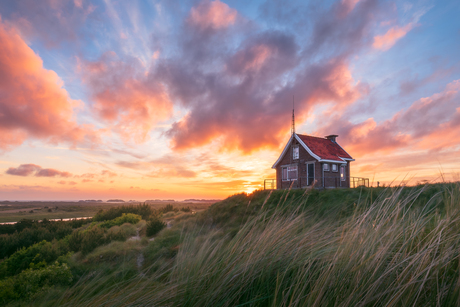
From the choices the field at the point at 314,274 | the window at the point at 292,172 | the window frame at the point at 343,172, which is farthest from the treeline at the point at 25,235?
the window frame at the point at 343,172

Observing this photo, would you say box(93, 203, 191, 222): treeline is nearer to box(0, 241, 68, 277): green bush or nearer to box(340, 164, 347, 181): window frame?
box(0, 241, 68, 277): green bush

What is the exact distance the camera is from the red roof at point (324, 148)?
2147cm

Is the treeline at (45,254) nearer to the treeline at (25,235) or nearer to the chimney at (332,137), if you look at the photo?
the treeline at (25,235)

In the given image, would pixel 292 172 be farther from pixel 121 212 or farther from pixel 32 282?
pixel 32 282

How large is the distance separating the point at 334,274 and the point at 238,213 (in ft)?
48.0

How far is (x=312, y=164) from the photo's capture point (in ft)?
69.5

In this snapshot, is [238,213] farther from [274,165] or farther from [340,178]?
[340,178]

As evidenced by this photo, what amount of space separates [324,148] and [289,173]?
418 centimetres

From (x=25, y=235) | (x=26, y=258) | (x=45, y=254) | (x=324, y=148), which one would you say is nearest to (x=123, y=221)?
(x=25, y=235)

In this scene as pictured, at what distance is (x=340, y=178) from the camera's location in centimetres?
2167

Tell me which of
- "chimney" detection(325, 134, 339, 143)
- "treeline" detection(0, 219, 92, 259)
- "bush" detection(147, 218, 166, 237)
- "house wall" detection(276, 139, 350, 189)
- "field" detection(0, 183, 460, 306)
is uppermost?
"chimney" detection(325, 134, 339, 143)

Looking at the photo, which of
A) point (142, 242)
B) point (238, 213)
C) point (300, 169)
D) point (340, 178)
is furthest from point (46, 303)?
point (340, 178)

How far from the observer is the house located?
68.1ft

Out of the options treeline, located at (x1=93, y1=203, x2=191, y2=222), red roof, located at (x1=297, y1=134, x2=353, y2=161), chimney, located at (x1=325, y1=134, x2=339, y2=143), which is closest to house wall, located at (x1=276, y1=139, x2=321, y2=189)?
red roof, located at (x1=297, y1=134, x2=353, y2=161)
